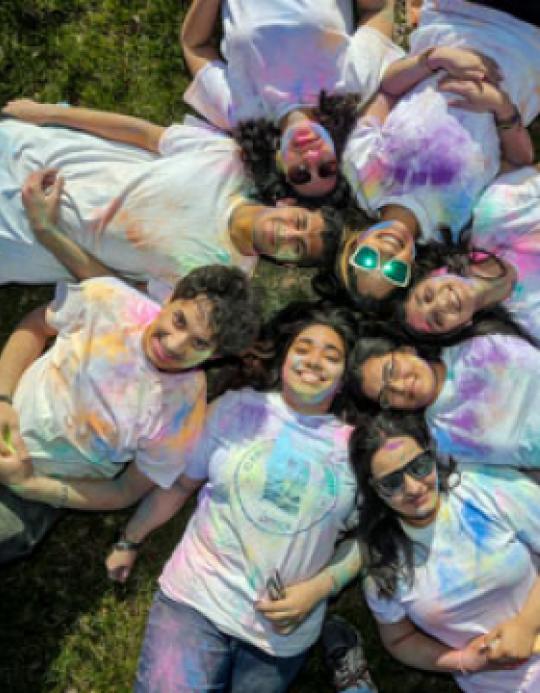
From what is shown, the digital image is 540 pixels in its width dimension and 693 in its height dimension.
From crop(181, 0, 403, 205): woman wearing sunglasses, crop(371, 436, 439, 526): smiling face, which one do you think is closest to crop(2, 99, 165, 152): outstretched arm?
crop(181, 0, 403, 205): woman wearing sunglasses

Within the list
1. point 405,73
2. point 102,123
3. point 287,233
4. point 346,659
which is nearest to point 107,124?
point 102,123

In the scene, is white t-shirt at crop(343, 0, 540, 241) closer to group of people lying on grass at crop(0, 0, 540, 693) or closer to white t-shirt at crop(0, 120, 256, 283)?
group of people lying on grass at crop(0, 0, 540, 693)

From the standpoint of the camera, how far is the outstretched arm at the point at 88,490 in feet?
13.2

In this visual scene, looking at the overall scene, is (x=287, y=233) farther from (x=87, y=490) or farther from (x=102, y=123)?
(x=87, y=490)

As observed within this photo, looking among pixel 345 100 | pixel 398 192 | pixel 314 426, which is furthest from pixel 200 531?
pixel 345 100

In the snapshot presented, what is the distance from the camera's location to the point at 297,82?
168 inches

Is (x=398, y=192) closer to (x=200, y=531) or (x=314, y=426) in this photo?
(x=314, y=426)

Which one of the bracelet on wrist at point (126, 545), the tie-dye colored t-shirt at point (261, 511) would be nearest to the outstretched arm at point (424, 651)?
the tie-dye colored t-shirt at point (261, 511)

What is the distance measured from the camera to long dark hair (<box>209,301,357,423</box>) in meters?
4.25

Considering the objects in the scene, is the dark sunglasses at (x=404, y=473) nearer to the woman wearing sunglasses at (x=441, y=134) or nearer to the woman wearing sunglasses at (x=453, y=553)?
the woman wearing sunglasses at (x=453, y=553)

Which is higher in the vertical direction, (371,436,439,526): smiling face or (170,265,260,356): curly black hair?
(170,265,260,356): curly black hair

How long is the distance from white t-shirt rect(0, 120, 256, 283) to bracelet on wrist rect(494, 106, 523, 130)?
1.36m

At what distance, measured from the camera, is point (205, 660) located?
13.4ft

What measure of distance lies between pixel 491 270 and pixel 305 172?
3.43 feet
